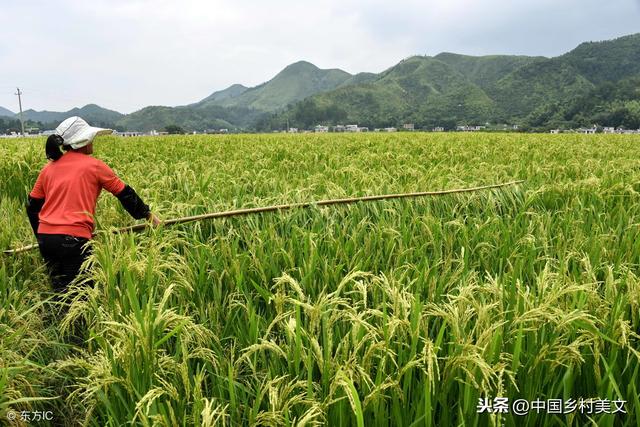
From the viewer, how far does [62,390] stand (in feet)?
7.16

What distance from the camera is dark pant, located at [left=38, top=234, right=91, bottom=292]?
3221 mm

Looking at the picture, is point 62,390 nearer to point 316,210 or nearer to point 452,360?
point 452,360

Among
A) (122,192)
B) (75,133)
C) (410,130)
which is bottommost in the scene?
(122,192)

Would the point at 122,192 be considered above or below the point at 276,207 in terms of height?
above

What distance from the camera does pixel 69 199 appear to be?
3.28 metres

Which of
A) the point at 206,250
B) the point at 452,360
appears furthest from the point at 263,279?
the point at 452,360

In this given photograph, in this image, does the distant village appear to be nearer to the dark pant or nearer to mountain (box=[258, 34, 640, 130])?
mountain (box=[258, 34, 640, 130])

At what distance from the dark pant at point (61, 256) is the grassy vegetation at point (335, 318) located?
10cm

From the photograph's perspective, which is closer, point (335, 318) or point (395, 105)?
point (335, 318)
